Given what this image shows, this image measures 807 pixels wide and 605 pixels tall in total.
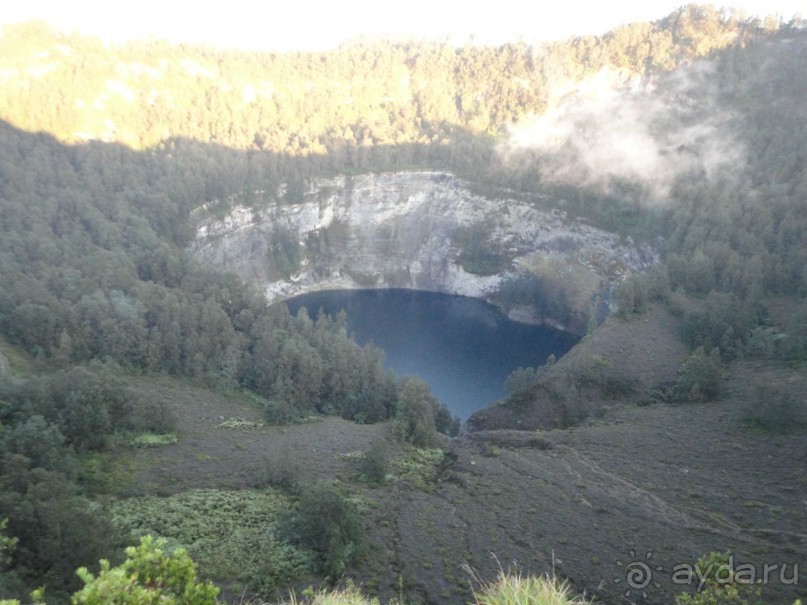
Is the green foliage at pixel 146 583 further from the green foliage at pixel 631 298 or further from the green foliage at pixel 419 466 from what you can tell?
the green foliage at pixel 631 298

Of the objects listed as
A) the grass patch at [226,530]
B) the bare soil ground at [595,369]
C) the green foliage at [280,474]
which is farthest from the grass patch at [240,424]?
the bare soil ground at [595,369]

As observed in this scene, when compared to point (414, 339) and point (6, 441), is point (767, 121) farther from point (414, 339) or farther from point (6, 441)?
point (6, 441)

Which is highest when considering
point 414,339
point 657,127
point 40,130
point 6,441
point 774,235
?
point 657,127

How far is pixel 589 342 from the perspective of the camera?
135 feet

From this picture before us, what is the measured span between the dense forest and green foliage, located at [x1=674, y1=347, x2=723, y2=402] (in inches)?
222

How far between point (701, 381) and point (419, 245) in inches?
2009

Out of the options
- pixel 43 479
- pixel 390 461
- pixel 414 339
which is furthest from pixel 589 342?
pixel 43 479

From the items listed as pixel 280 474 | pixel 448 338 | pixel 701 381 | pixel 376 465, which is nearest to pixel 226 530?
pixel 280 474

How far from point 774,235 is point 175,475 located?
51.0 meters

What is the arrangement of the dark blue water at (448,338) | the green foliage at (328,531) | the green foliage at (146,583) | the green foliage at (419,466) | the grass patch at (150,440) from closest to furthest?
the green foliage at (146,583), the green foliage at (328,531), the green foliage at (419,466), the grass patch at (150,440), the dark blue water at (448,338)

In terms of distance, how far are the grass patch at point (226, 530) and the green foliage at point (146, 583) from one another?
1048 centimetres

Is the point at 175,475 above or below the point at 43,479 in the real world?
below

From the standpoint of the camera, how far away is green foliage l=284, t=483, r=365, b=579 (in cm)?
1634

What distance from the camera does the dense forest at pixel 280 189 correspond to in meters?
25.8
